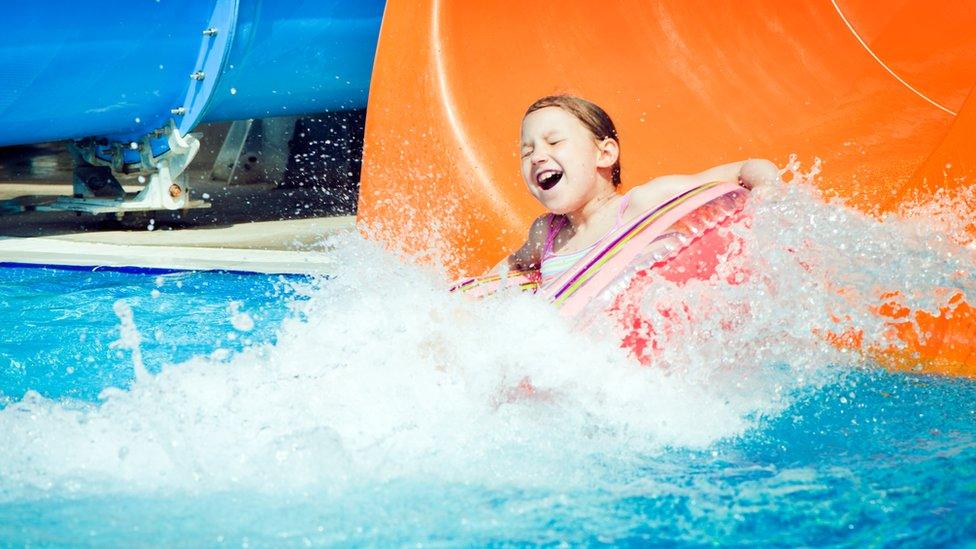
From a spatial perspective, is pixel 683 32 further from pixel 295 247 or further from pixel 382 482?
pixel 382 482

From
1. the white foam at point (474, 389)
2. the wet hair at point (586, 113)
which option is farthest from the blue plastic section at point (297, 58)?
the wet hair at point (586, 113)

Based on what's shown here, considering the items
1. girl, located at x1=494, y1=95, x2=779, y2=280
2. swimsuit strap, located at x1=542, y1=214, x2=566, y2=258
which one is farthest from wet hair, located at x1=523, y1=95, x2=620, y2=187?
swimsuit strap, located at x1=542, y1=214, x2=566, y2=258

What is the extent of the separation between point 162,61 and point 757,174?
2459mm

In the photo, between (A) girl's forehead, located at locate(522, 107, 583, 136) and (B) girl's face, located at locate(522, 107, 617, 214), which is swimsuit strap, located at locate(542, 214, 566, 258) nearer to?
(B) girl's face, located at locate(522, 107, 617, 214)

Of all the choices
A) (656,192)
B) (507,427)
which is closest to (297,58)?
(656,192)

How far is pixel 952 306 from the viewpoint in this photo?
2238mm

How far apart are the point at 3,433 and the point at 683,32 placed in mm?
2571

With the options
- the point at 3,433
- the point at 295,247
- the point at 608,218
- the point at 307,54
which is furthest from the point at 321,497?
the point at 307,54

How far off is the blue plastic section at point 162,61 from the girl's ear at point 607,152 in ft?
6.61

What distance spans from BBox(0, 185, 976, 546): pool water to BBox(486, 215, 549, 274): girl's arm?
0.16 metres

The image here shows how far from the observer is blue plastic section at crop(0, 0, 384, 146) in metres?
3.65

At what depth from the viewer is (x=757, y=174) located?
213cm

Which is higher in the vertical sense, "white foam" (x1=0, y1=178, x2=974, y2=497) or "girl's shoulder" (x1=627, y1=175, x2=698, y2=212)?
"girl's shoulder" (x1=627, y1=175, x2=698, y2=212)

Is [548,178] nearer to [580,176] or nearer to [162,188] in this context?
[580,176]
